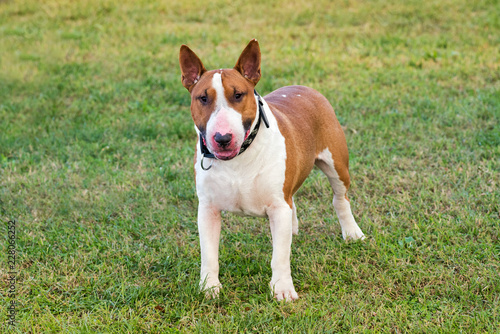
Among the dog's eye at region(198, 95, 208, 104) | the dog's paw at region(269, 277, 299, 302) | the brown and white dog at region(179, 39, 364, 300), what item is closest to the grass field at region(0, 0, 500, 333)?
the dog's paw at region(269, 277, 299, 302)

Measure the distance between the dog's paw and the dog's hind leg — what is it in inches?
37.1

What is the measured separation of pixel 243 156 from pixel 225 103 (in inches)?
15.5

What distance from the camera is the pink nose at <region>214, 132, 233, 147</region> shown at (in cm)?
305

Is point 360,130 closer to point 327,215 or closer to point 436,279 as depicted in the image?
point 327,215

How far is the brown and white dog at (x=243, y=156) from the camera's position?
10.4 feet

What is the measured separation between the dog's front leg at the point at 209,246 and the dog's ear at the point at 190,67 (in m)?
0.83

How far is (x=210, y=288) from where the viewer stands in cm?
366

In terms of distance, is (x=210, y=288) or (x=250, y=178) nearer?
(x=250, y=178)

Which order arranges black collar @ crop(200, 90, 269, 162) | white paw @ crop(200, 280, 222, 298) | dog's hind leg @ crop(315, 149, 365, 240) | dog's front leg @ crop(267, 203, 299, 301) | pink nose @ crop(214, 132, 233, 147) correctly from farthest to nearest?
dog's hind leg @ crop(315, 149, 365, 240), white paw @ crop(200, 280, 222, 298), dog's front leg @ crop(267, 203, 299, 301), black collar @ crop(200, 90, 269, 162), pink nose @ crop(214, 132, 233, 147)

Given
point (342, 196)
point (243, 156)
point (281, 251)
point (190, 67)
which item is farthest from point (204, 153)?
point (342, 196)

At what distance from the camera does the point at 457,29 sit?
33.4ft

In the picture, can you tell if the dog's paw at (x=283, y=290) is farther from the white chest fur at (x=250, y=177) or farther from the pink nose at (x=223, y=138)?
the pink nose at (x=223, y=138)

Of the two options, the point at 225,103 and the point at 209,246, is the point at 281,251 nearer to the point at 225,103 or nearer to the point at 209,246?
the point at 209,246

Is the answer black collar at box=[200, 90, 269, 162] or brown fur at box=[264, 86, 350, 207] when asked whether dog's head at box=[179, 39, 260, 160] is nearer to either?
black collar at box=[200, 90, 269, 162]
